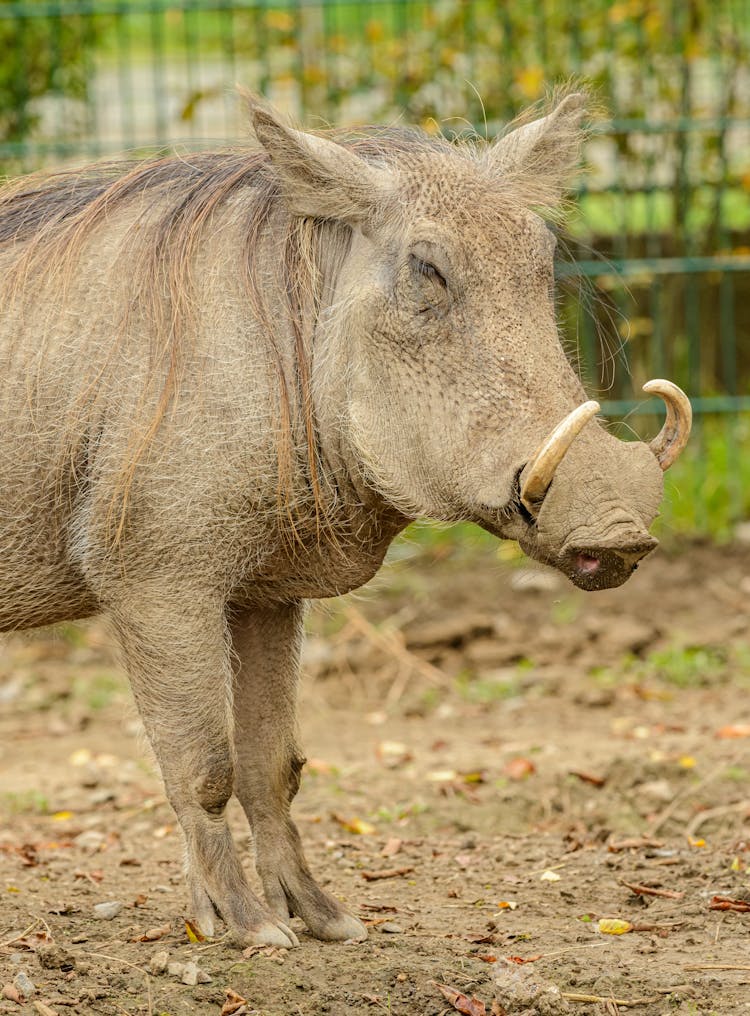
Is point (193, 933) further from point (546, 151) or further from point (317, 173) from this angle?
point (546, 151)

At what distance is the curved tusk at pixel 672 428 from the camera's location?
334cm

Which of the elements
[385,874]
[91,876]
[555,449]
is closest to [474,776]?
[385,874]

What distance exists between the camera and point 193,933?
370cm

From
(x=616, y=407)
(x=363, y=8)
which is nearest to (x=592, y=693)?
(x=616, y=407)

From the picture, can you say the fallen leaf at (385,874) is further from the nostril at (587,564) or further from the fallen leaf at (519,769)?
the nostril at (587,564)

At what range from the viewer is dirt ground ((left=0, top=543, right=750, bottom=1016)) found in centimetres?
343

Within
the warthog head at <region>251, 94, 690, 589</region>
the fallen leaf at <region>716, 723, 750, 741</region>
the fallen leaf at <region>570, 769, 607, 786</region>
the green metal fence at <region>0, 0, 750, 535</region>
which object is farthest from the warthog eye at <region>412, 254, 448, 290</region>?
the green metal fence at <region>0, 0, 750, 535</region>

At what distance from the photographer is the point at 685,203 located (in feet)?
26.9

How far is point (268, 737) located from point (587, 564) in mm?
1203

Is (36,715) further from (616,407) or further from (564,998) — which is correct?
(564,998)

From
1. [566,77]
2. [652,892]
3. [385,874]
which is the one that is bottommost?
[385,874]

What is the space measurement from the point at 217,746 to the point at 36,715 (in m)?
3.23

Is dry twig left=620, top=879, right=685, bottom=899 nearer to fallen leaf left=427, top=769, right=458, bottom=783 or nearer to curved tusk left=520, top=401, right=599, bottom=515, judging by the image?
fallen leaf left=427, top=769, right=458, bottom=783

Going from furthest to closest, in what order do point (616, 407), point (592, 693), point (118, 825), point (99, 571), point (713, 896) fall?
point (616, 407)
point (592, 693)
point (118, 825)
point (713, 896)
point (99, 571)
